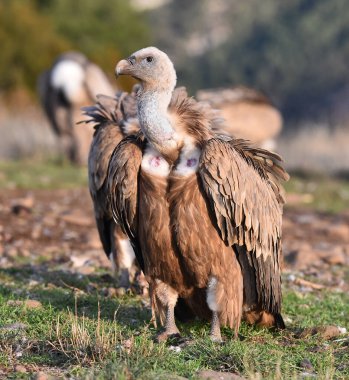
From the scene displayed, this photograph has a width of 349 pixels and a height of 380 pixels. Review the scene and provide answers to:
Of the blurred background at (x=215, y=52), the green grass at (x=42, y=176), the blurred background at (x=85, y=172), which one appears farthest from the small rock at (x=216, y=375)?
the blurred background at (x=215, y=52)

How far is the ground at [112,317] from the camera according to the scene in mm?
4902

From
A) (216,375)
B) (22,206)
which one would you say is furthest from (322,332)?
(22,206)

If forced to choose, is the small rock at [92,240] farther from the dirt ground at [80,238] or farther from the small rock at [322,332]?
the small rock at [322,332]

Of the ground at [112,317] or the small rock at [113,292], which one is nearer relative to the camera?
the ground at [112,317]

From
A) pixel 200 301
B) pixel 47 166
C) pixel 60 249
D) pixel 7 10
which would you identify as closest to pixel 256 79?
pixel 7 10

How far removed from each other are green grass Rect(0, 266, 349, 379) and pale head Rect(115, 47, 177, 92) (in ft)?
4.66

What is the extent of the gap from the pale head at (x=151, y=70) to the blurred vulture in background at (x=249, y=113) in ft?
39.6

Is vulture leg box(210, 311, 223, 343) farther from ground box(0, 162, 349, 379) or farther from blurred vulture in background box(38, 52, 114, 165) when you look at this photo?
blurred vulture in background box(38, 52, 114, 165)

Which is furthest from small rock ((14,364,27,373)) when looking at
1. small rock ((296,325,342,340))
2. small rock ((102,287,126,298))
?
small rock ((102,287,126,298))

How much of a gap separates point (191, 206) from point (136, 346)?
3.02 ft

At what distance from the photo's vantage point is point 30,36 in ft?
116

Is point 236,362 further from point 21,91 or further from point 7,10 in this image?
point 7,10

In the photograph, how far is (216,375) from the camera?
4.77 m

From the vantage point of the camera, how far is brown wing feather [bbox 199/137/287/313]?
17.8 feet
